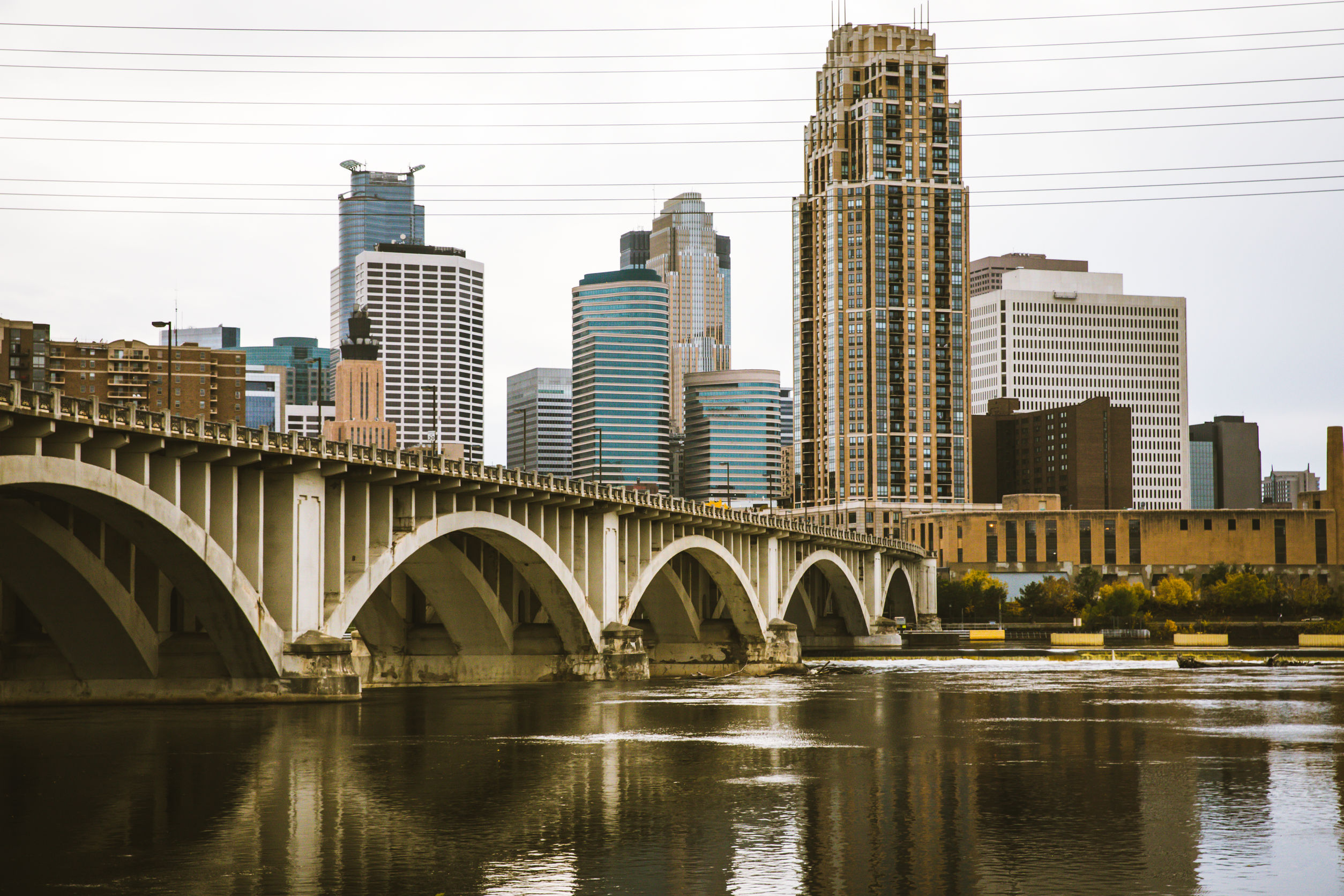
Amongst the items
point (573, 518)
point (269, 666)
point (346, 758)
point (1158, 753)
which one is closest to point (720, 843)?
point (346, 758)

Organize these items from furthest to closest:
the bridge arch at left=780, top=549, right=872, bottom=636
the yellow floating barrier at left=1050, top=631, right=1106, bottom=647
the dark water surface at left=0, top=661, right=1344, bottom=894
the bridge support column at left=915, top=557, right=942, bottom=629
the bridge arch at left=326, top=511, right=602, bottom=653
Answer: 1. the bridge support column at left=915, top=557, right=942, bottom=629
2. the yellow floating barrier at left=1050, top=631, right=1106, bottom=647
3. the bridge arch at left=780, top=549, right=872, bottom=636
4. the bridge arch at left=326, top=511, right=602, bottom=653
5. the dark water surface at left=0, top=661, right=1344, bottom=894

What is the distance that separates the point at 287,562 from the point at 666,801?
27.9 m

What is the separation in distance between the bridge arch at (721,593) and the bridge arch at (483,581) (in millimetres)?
20555

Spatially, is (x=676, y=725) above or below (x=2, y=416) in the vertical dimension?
Result: below

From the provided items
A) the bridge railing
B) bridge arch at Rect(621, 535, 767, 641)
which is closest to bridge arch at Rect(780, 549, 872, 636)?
bridge arch at Rect(621, 535, 767, 641)

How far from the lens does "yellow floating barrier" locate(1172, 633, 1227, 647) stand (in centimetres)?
A: 15562

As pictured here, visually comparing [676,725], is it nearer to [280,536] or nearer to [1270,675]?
[280,536]

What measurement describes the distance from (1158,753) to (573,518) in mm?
45410

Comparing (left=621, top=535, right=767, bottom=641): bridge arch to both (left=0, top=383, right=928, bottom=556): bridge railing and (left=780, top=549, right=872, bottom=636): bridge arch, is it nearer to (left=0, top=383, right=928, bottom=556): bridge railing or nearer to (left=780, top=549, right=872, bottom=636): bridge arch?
(left=0, top=383, right=928, bottom=556): bridge railing

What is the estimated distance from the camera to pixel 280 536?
6225 cm

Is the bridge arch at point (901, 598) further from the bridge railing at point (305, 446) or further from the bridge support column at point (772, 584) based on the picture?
the bridge railing at point (305, 446)

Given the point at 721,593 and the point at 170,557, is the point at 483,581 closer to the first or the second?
the point at 170,557

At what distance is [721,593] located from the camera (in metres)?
118

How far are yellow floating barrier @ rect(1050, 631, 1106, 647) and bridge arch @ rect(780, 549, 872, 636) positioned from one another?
70.7ft
